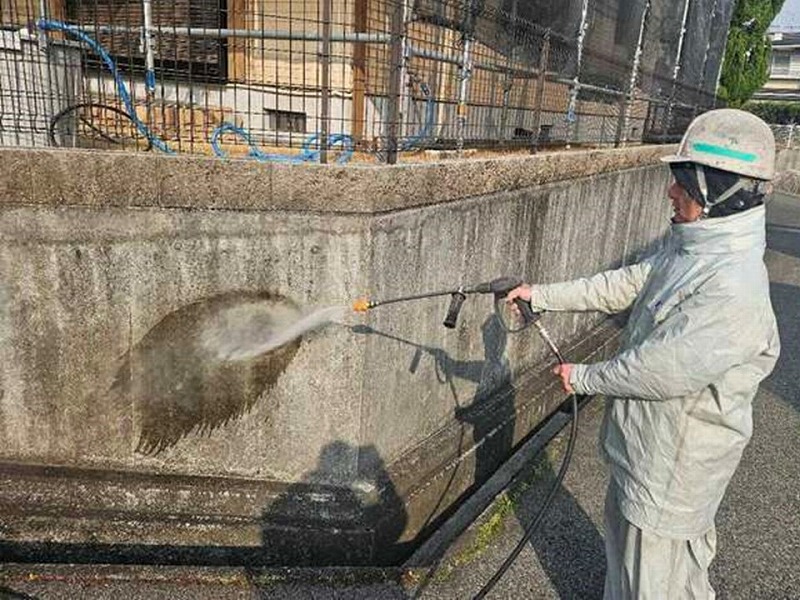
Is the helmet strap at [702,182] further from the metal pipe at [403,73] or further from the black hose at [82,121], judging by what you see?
the black hose at [82,121]

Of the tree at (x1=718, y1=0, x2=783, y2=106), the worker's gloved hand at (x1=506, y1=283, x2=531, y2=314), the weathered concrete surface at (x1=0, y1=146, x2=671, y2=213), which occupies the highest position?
the tree at (x1=718, y1=0, x2=783, y2=106)

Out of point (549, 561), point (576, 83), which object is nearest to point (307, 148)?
point (549, 561)

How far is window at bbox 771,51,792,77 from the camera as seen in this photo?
51.8 metres

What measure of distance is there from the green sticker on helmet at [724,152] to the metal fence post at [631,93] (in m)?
5.48

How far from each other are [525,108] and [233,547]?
4.14 m

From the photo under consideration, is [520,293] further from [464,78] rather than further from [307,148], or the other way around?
[464,78]

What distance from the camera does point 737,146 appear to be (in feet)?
7.32

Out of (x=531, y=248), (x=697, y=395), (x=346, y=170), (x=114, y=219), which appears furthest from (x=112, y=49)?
(x=697, y=395)

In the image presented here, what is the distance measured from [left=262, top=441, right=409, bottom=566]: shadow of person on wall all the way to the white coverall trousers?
4.44 feet

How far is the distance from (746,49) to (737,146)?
24.7m

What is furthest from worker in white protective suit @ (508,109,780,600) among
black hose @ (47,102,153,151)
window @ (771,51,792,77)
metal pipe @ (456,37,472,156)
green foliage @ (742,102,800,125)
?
window @ (771,51,792,77)

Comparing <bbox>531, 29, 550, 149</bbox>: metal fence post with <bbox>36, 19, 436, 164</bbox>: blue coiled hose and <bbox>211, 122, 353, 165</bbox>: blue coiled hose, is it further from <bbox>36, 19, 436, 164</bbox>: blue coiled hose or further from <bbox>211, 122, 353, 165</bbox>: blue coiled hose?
<bbox>211, 122, 353, 165</bbox>: blue coiled hose

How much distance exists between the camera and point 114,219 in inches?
131

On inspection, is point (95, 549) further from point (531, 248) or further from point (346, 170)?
point (531, 248)
